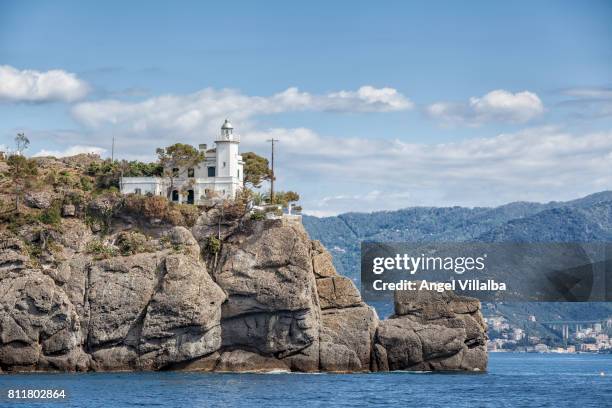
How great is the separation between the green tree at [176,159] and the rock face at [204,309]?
7987mm

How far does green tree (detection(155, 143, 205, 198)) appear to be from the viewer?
109750 millimetres

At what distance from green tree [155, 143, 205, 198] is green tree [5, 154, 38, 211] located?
1110 centimetres

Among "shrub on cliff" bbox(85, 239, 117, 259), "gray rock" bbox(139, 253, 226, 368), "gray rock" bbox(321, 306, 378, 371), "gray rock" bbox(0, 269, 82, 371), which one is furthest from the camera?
"gray rock" bbox(321, 306, 378, 371)

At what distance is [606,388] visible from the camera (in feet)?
337

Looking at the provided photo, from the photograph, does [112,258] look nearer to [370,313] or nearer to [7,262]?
[7,262]

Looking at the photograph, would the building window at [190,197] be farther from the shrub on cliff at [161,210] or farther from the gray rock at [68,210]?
the gray rock at [68,210]

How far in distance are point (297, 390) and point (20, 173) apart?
36.8 meters

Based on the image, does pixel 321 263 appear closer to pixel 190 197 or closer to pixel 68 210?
pixel 190 197

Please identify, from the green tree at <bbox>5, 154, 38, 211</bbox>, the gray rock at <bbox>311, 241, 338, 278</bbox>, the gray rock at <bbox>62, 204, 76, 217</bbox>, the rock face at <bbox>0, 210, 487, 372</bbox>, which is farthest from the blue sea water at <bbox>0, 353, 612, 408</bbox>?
the green tree at <bbox>5, 154, 38, 211</bbox>

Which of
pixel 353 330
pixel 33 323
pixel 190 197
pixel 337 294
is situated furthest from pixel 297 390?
pixel 190 197

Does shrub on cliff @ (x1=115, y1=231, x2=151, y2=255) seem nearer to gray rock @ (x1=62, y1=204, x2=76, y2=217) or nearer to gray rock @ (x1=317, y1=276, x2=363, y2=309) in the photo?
gray rock @ (x1=62, y1=204, x2=76, y2=217)

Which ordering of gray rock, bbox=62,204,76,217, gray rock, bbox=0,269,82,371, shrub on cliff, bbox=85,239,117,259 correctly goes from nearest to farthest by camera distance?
gray rock, bbox=0,269,82,371, shrub on cliff, bbox=85,239,117,259, gray rock, bbox=62,204,76,217

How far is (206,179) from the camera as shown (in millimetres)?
109875

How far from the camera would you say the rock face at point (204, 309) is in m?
94.3
